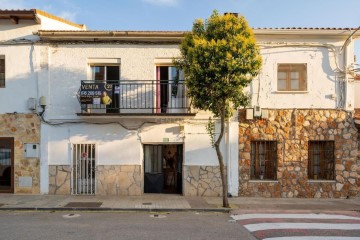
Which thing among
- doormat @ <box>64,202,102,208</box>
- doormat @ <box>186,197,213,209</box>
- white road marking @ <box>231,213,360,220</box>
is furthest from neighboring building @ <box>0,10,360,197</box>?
white road marking @ <box>231,213,360,220</box>

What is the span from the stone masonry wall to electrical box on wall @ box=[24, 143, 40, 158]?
2265 millimetres

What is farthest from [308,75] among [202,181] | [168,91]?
[202,181]

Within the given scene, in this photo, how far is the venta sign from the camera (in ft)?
41.4

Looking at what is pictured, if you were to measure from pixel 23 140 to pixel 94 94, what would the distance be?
10.4ft

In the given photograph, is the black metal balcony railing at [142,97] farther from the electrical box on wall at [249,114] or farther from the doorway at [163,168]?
the electrical box on wall at [249,114]

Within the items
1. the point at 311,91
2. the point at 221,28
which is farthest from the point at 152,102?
the point at 311,91

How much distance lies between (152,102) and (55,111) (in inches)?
137

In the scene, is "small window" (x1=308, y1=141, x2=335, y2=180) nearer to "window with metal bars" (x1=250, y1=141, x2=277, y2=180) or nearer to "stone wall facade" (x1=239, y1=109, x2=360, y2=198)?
"stone wall facade" (x1=239, y1=109, x2=360, y2=198)

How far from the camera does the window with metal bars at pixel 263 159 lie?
529 inches

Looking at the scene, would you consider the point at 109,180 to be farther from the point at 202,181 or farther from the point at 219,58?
A: the point at 219,58

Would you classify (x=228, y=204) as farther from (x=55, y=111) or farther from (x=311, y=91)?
(x=55, y=111)

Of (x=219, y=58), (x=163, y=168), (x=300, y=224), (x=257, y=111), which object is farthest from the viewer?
(x=163, y=168)

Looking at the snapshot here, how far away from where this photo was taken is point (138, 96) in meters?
13.2

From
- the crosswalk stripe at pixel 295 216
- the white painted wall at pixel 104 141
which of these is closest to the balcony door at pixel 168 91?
the white painted wall at pixel 104 141
